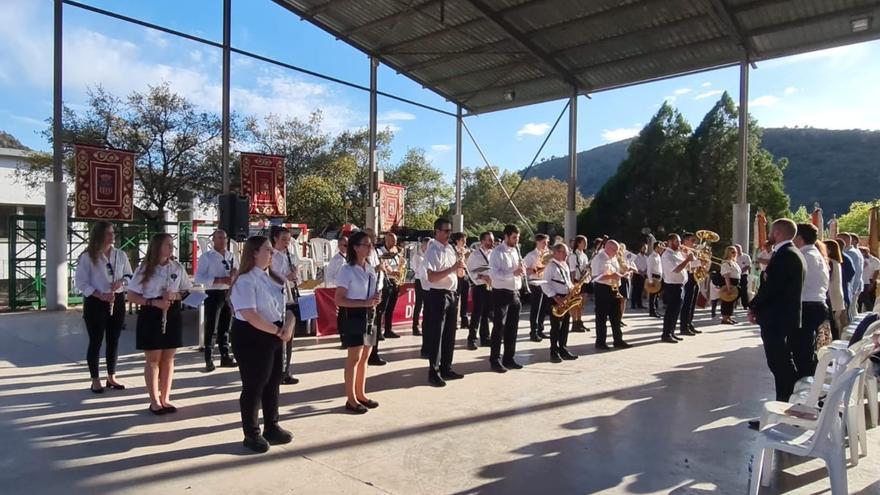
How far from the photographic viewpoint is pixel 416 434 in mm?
4605

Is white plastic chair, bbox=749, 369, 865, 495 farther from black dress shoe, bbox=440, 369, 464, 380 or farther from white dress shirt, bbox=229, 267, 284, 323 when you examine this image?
black dress shoe, bbox=440, 369, 464, 380

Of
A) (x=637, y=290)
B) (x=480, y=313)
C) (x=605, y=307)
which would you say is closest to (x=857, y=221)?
(x=637, y=290)

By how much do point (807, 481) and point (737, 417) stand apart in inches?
57.1

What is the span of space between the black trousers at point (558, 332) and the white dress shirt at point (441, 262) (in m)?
2.03

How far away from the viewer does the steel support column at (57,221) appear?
12.3 m

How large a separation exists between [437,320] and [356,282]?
1.49m

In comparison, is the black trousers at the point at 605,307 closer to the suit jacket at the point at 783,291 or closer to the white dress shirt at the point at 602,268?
the white dress shirt at the point at 602,268

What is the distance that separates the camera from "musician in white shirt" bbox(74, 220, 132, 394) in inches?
219

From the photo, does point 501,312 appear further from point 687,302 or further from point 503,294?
point 687,302

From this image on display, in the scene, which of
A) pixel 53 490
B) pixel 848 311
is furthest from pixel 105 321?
pixel 848 311

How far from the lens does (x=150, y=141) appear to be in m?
20.7

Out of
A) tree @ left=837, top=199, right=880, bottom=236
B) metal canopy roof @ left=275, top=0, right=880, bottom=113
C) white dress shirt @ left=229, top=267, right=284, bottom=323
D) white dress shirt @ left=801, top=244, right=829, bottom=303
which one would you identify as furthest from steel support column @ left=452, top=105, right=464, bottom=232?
tree @ left=837, top=199, right=880, bottom=236

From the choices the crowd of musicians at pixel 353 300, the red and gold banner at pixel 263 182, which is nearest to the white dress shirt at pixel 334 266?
the crowd of musicians at pixel 353 300

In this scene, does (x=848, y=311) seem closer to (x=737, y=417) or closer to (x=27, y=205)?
(x=737, y=417)
